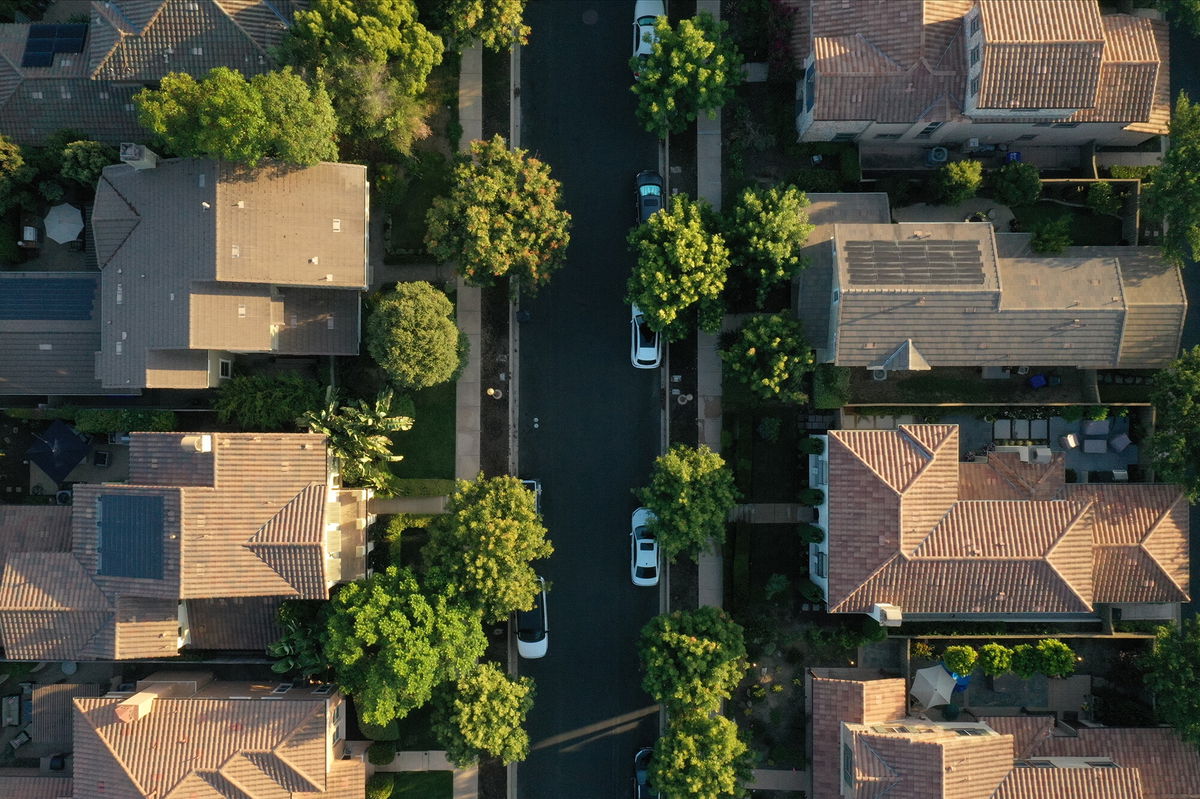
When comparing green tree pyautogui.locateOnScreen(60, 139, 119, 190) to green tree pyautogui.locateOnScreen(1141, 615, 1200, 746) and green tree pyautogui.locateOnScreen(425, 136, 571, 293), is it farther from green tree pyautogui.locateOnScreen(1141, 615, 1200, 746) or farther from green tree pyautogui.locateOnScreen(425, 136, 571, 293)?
green tree pyautogui.locateOnScreen(1141, 615, 1200, 746)

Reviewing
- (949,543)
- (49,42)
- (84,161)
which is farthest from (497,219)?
(949,543)

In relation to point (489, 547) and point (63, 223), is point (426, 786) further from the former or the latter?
point (63, 223)

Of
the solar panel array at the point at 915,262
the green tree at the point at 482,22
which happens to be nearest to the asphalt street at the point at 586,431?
→ the green tree at the point at 482,22

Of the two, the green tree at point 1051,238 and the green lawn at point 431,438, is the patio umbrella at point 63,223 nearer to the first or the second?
the green lawn at point 431,438

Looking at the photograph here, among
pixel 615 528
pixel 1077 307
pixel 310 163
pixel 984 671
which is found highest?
pixel 310 163

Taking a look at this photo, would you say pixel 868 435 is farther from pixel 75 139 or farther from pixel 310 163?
pixel 75 139

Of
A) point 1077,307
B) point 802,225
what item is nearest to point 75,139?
point 802,225
